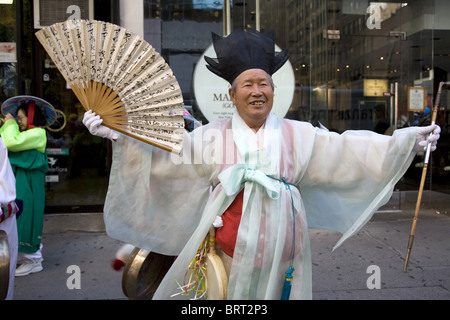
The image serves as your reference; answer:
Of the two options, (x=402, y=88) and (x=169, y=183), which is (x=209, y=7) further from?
(x=169, y=183)

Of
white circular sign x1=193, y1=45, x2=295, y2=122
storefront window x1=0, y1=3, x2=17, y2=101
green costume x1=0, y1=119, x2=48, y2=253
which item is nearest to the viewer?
green costume x1=0, y1=119, x2=48, y2=253

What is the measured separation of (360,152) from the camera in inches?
101

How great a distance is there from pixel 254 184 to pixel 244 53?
2.35ft

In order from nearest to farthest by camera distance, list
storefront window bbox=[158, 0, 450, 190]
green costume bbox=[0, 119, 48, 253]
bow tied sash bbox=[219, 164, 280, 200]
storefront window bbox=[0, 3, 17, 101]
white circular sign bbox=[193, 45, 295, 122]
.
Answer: bow tied sash bbox=[219, 164, 280, 200] < green costume bbox=[0, 119, 48, 253] < white circular sign bbox=[193, 45, 295, 122] < storefront window bbox=[0, 3, 17, 101] < storefront window bbox=[158, 0, 450, 190]

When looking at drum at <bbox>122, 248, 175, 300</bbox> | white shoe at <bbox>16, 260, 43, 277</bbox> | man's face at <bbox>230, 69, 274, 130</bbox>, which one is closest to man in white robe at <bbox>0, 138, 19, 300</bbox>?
drum at <bbox>122, 248, 175, 300</bbox>

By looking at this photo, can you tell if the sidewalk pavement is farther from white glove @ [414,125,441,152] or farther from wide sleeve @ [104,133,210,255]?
white glove @ [414,125,441,152]

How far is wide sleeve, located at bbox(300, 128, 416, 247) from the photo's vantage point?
253 cm

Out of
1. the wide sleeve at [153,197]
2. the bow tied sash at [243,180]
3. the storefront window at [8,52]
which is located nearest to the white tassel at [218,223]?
the bow tied sash at [243,180]

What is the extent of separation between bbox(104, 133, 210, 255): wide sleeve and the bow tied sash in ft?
1.01

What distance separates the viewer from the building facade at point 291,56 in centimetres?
679

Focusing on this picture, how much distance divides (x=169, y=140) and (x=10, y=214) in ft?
4.29

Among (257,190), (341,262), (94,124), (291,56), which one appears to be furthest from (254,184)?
(291,56)

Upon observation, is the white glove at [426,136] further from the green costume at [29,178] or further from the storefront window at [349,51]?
the storefront window at [349,51]

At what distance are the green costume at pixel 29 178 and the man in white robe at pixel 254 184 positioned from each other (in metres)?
2.54
